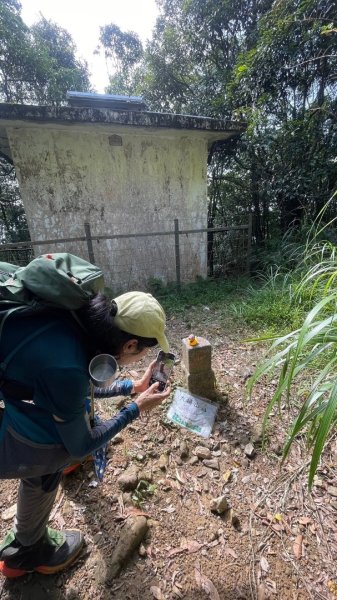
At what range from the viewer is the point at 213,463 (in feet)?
5.88

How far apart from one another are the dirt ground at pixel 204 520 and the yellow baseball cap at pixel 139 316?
1095mm

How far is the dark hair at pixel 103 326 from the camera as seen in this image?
98 centimetres

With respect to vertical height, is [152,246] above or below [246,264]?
above

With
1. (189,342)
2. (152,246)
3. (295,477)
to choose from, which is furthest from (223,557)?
(152,246)

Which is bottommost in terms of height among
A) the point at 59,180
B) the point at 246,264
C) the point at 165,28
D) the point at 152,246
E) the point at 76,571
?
the point at 76,571

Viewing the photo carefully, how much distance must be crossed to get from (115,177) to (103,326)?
4.45 metres

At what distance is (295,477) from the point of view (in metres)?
1.66

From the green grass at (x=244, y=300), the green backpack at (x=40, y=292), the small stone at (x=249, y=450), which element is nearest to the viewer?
the green backpack at (x=40, y=292)

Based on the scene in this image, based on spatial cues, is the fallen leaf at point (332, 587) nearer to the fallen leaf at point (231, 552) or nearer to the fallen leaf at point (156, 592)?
the fallen leaf at point (231, 552)

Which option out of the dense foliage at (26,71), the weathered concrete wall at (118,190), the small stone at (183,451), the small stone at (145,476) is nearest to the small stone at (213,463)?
the small stone at (183,451)

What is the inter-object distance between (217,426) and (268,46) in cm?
599

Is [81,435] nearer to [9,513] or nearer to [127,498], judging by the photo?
[127,498]

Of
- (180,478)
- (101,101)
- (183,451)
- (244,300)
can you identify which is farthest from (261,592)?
(101,101)

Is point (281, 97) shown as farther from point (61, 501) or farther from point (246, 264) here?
point (61, 501)
